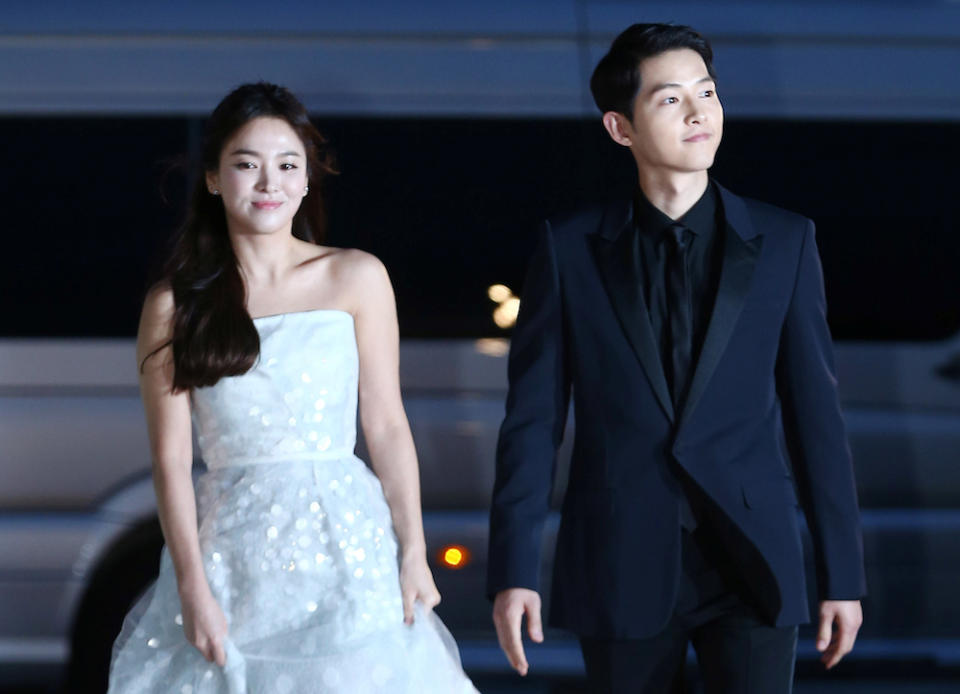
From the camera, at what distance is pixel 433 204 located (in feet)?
14.1

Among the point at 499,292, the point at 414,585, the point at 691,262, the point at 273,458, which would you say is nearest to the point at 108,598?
the point at 499,292

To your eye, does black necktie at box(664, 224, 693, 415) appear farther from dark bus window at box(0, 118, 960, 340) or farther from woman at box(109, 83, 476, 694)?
dark bus window at box(0, 118, 960, 340)

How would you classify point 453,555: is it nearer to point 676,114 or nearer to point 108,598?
point 108,598

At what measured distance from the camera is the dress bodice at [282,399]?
2.60 metres

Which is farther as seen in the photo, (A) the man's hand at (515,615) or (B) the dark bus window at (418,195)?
(B) the dark bus window at (418,195)

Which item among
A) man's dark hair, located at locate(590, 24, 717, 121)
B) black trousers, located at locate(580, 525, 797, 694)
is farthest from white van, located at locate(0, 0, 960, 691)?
black trousers, located at locate(580, 525, 797, 694)

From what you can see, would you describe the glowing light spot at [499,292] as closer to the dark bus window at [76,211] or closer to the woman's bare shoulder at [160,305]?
the dark bus window at [76,211]

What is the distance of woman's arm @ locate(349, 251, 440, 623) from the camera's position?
2617 millimetres

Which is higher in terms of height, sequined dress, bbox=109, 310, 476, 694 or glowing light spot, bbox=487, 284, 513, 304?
glowing light spot, bbox=487, 284, 513, 304

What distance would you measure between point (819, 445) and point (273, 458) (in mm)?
992

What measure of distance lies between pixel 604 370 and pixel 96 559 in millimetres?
2327

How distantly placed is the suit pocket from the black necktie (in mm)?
180

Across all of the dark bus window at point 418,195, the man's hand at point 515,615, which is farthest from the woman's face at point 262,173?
the dark bus window at point 418,195

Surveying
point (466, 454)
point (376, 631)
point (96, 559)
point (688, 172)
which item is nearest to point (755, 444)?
point (688, 172)
